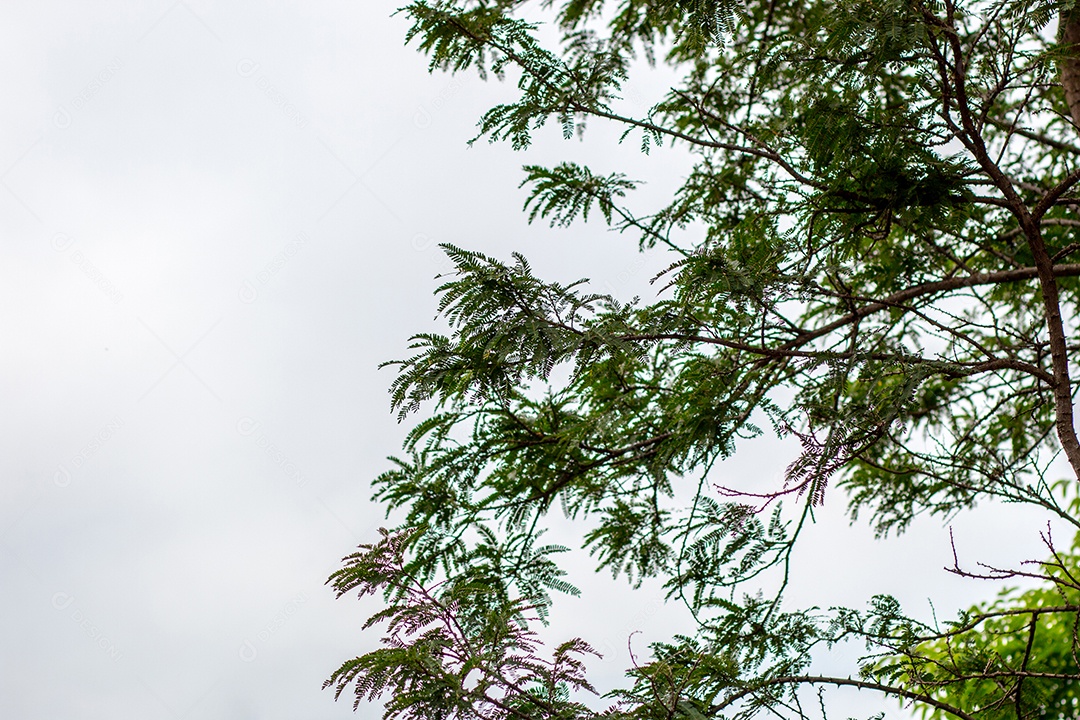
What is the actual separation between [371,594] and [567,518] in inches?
42.9

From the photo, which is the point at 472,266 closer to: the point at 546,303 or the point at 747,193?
the point at 546,303

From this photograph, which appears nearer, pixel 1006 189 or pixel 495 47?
pixel 1006 189

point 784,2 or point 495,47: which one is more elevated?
point 784,2

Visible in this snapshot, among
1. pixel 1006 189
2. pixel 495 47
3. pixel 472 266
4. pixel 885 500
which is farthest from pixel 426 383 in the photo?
pixel 885 500

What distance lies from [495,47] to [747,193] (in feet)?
7.54

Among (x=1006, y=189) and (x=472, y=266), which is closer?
(x=472, y=266)

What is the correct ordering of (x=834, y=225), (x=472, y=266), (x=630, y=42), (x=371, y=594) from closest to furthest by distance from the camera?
(x=472, y=266) → (x=371, y=594) → (x=834, y=225) → (x=630, y=42)

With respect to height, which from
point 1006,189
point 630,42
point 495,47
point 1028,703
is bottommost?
point 1028,703

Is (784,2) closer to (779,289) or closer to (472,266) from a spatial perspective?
(779,289)

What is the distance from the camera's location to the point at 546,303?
3.33 metres

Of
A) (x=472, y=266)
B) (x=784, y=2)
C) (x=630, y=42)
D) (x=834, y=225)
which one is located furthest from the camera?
(x=784, y=2)

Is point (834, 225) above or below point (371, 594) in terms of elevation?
above

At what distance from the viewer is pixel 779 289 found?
Answer: 346cm

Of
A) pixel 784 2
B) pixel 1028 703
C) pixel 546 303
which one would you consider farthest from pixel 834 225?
pixel 784 2
